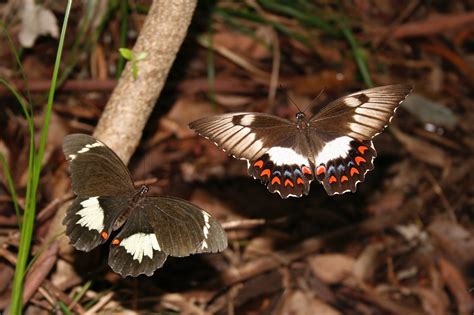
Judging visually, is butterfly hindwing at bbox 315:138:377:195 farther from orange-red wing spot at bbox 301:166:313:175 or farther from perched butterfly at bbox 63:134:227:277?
perched butterfly at bbox 63:134:227:277

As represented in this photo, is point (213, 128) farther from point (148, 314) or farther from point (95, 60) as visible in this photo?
point (95, 60)

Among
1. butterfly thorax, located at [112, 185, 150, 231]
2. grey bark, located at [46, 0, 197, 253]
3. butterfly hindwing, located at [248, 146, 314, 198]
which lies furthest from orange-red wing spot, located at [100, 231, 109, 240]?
butterfly hindwing, located at [248, 146, 314, 198]

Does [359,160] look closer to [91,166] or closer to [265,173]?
[265,173]

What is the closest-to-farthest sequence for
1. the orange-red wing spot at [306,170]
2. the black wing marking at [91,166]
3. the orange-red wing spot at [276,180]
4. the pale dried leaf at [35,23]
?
the black wing marking at [91,166] < the orange-red wing spot at [276,180] < the orange-red wing spot at [306,170] < the pale dried leaf at [35,23]

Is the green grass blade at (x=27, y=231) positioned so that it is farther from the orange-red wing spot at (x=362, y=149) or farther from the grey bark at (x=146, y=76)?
the orange-red wing spot at (x=362, y=149)

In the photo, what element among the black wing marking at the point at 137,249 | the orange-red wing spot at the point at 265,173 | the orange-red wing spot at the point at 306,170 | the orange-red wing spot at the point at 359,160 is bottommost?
the black wing marking at the point at 137,249

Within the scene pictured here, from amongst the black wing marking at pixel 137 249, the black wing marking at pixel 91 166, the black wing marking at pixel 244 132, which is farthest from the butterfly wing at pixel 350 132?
the black wing marking at pixel 91 166

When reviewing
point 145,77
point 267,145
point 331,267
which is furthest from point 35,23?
point 331,267

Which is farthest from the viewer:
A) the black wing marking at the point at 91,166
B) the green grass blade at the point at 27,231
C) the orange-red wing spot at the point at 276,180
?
the orange-red wing spot at the point at 276,180

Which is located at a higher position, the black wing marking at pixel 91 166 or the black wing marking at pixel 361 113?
the black wing marking at pixel 361 113
